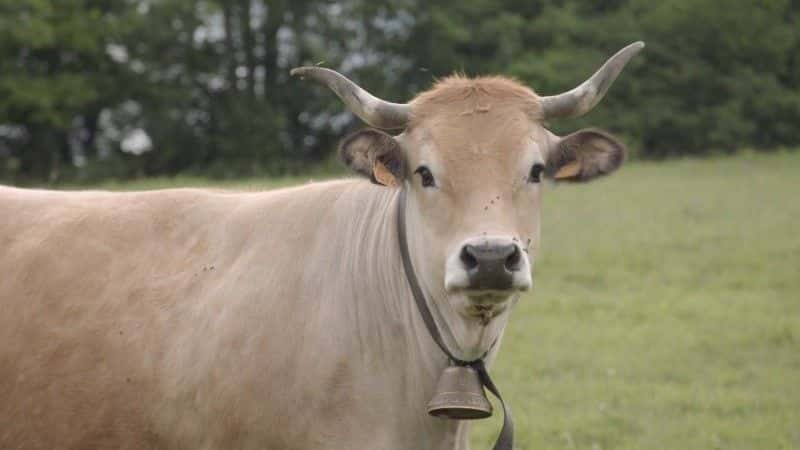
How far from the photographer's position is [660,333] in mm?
10648

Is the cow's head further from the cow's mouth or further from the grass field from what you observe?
the grass field

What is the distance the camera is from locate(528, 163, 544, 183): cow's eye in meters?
4.57

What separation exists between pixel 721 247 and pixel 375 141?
11282 mm

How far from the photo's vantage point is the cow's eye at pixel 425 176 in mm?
4516

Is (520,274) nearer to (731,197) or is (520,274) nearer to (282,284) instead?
(282,284)

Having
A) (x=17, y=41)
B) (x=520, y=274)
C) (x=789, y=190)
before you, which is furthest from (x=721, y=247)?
(x=17, y=41)

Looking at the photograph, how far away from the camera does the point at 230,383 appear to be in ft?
15.4

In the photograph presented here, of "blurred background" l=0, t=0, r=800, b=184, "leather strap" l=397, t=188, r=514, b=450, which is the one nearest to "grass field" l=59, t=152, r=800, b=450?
"leather strap" l=397, t=188, r=514, b=450

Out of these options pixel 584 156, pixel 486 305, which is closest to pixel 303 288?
pixel 486 305

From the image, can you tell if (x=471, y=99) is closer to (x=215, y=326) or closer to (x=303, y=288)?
(x=303, y=288)

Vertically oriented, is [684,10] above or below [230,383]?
above

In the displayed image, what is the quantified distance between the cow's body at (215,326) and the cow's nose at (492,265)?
26.5 inches

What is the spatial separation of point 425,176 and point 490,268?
66cm

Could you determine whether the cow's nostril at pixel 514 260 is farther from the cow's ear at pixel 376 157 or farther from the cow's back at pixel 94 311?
the cow's back at pixel 94 311
